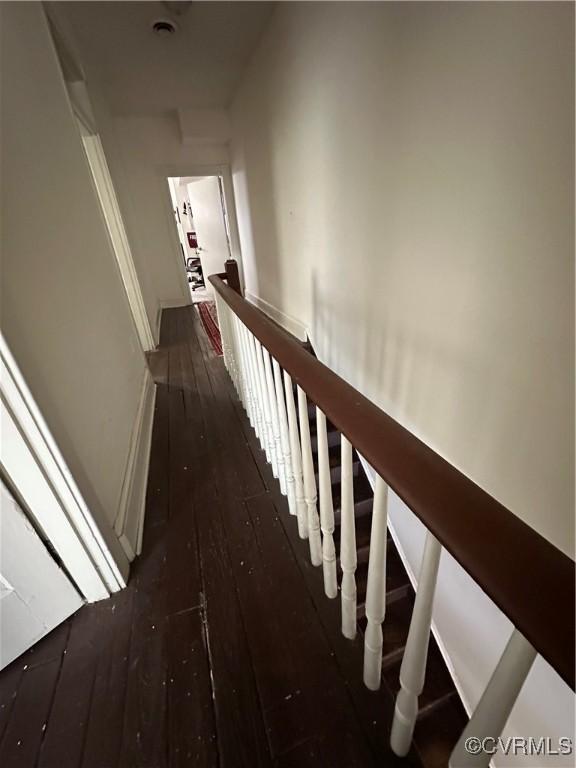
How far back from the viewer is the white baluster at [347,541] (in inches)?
24.9

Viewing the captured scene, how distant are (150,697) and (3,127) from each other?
1617mm

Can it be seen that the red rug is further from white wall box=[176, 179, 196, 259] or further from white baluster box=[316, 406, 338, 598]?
white wall box=[176, 179, 196, 259]

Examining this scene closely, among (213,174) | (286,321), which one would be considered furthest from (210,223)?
(286,321)

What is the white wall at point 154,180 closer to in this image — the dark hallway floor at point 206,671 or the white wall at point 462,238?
the white wall at point 462,238

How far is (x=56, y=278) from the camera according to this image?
1.03 m

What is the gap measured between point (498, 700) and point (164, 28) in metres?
3.42

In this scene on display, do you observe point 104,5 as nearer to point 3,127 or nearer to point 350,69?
point 350,69

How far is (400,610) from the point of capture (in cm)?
137

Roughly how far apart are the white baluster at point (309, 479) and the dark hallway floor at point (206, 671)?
16 centimetres

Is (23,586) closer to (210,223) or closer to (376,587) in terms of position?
(376,587)

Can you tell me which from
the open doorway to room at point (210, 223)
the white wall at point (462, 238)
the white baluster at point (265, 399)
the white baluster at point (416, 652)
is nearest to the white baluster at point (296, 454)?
the white baluster at point (265, 399)

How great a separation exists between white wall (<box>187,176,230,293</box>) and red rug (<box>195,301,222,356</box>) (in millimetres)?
415

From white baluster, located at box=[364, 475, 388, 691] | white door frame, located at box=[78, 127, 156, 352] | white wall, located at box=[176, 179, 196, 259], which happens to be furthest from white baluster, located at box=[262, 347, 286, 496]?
white wall, located at box=[176, 179, 196, 259]

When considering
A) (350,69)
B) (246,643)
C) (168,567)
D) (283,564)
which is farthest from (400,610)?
(350,69)
